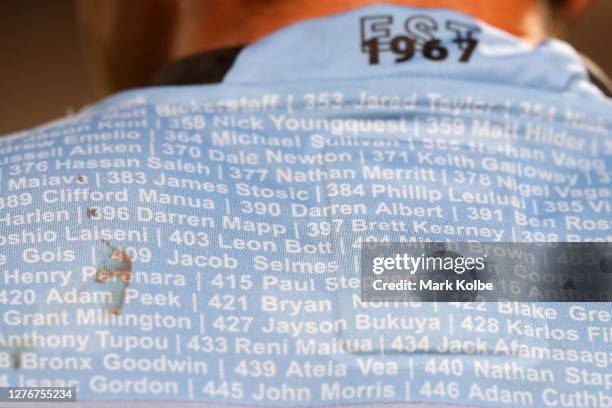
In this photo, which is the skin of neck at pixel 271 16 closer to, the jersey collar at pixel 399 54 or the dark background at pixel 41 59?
the jersey collar at pixel 399 54

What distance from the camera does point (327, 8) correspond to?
47 cm

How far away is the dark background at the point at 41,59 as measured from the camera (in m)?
1.24

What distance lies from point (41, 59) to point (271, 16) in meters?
0.87

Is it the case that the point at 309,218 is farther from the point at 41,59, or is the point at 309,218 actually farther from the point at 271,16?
the point at 41,59

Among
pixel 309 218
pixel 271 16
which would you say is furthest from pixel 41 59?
pixel 309 218

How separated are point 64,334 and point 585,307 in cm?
22

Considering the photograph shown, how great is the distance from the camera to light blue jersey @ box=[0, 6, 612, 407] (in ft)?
1.08

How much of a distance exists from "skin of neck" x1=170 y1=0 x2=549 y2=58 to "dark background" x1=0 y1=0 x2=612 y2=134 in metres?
0.78

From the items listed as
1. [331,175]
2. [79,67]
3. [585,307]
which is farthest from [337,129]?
[79,67]

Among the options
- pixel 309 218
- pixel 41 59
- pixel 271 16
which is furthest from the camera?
pixel 41 59

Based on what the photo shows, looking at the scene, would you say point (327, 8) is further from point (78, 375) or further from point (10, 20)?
point (10, 20)

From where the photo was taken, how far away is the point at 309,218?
362mm

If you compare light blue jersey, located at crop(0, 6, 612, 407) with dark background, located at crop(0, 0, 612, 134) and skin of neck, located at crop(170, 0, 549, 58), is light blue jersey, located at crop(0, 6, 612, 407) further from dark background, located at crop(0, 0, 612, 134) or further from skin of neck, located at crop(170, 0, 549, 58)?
dark background, located at crop(0, 0, 612, 134)

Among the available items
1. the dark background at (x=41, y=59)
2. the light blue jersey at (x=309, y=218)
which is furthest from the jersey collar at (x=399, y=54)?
the dark background at (x=41, y=59)
